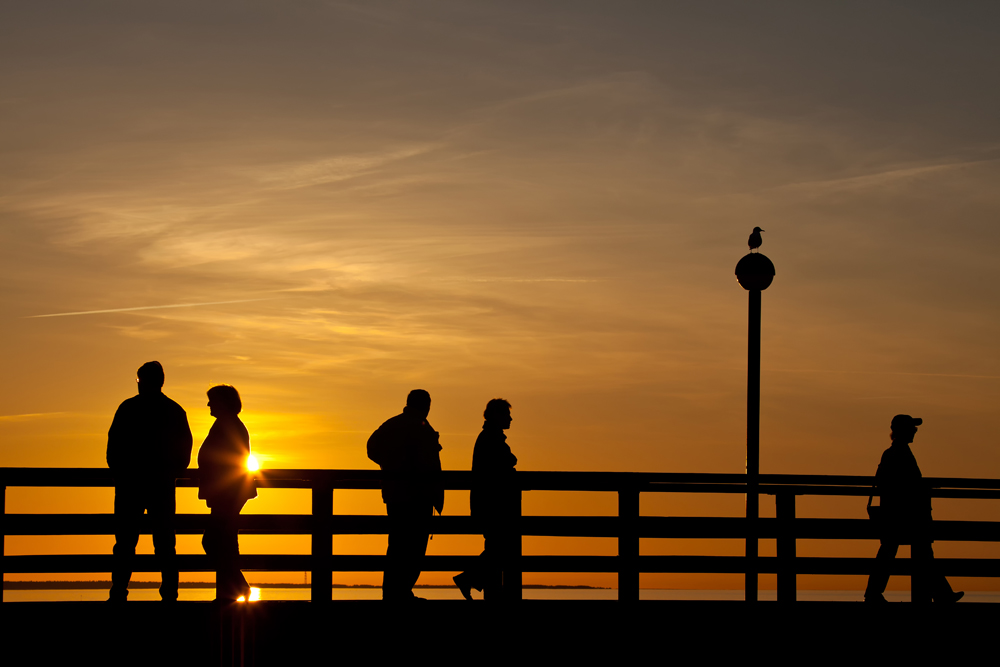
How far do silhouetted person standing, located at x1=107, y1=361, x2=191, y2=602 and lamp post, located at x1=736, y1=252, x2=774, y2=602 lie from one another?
4.69 m

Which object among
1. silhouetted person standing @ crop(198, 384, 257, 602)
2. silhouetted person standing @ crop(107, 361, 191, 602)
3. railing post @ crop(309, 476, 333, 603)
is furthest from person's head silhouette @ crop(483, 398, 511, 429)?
silhouetted person standing @ crop(107, 361, 191, 602)

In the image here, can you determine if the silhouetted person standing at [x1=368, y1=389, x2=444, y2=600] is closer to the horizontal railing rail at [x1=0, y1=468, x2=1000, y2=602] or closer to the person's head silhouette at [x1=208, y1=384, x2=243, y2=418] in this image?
the horizontal railing rail at [x1=0, y1=468, x2=1000, y2=602]

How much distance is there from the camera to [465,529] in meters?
10.7

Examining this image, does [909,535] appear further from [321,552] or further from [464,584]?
[321,552]

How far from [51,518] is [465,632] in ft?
11.6

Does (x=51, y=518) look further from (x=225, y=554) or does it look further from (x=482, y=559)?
(x=482, y=559)

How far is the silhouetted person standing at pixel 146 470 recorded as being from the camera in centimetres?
1041

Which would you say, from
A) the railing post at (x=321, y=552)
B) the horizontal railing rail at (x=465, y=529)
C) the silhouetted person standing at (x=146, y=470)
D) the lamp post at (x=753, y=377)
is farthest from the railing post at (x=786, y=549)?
the silhouetted person standing at (x=146, y=470)

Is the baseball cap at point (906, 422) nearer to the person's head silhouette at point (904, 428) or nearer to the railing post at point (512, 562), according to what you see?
the person's head silhouette at point (904, 428)

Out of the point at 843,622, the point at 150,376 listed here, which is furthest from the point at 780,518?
the point at 150,376

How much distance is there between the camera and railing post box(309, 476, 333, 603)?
10469 mm

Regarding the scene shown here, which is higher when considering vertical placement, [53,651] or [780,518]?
[780,518]

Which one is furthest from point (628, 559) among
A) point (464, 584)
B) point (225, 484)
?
point (225, 484)

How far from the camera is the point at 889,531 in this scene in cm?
1132
